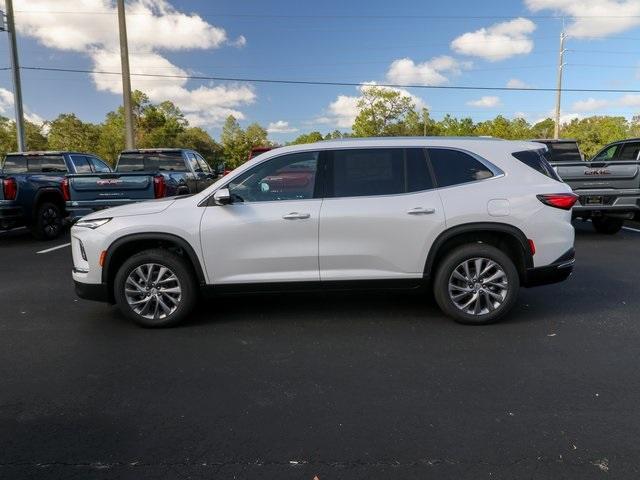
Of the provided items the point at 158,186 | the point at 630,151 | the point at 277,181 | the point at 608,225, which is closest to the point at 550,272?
the point at 277,181

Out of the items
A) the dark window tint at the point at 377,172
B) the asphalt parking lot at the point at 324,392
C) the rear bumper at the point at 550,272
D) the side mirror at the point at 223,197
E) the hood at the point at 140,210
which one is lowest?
the asphalt parking lot at the point at 324,392

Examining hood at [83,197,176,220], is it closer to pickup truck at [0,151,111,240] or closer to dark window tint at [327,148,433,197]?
dark window tint at [327,148,433,197]

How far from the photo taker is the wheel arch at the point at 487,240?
190 inches

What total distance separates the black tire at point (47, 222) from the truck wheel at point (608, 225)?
11.5 m

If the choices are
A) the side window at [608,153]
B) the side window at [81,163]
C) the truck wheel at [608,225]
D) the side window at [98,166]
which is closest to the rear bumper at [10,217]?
the side window at [81,163]

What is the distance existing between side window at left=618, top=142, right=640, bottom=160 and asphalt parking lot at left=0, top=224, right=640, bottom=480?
7.30 metres

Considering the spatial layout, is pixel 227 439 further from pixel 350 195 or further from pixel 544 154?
pixel 544 154

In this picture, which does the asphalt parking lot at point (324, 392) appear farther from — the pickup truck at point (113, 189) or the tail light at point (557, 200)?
the pickup truck at point (113, 189)

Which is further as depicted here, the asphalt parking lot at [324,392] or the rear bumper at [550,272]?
the rear bumper at [550,272]

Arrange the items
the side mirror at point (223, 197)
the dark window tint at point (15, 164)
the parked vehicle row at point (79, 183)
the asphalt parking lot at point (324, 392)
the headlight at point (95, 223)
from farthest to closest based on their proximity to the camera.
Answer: the dark window tint at point (15, 164) → the parked vehicle row at point (79, 183) → the headlight at point (95, 223) → the side mirror at point (223, 197) → the asphalt parking lot at point (324, 392)

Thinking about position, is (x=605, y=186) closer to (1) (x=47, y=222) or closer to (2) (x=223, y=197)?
(2) (x=223, y=197)

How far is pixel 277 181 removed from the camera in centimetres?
494

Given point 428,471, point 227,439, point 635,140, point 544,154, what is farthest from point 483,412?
point 635,140

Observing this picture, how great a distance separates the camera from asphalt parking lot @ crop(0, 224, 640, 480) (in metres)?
2.81
